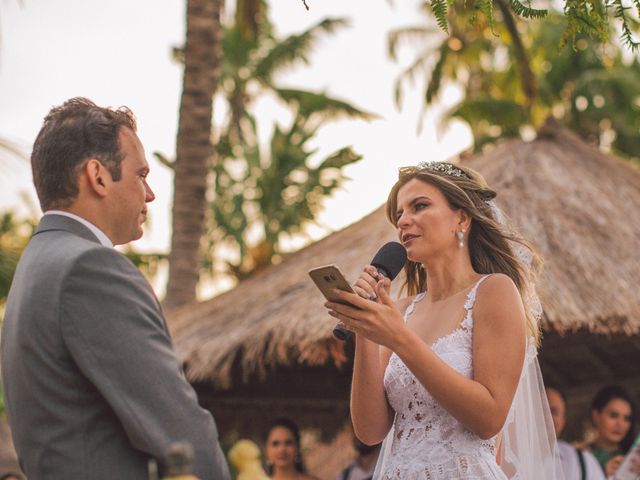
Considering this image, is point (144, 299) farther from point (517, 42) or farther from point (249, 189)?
point (249, 189)

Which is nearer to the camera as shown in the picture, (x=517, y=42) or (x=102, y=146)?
(x=102, y=146)

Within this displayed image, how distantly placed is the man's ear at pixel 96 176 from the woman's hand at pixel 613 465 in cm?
521

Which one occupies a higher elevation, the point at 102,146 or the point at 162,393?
the point at 102,146

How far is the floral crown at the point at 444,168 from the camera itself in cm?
382

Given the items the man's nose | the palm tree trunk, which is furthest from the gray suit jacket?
the palm tree trunk

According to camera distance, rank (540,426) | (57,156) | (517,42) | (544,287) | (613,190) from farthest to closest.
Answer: (517,42)
(613,190)
(544,287)
(540,426)
(57,156)

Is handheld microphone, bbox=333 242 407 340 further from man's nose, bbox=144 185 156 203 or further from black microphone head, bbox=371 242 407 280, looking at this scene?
man's nose, bbox=144 185 156 203

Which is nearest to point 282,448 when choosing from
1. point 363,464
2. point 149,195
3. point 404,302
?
point 363,464

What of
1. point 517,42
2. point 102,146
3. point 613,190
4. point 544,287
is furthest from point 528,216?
point 102,146

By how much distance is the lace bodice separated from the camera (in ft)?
11.0

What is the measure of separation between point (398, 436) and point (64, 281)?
5.54ft

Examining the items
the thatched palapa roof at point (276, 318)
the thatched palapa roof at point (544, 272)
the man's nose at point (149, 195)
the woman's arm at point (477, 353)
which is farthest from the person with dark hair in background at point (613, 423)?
the man's nose at point (149, 195)

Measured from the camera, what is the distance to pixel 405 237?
359cm

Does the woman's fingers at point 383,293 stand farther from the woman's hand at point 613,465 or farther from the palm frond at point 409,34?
the palm frond at point 409,34
